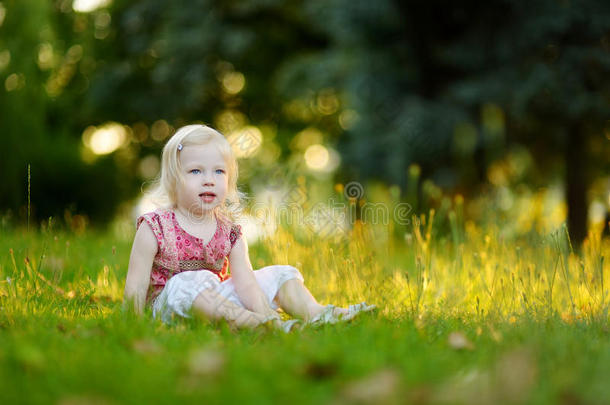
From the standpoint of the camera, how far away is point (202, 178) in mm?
2842

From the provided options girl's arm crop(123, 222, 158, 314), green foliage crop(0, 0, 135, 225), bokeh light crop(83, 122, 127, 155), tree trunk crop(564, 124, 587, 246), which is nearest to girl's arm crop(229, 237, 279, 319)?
girl's arm crop(123, 222, 158, 314)

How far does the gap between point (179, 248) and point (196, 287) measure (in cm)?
27

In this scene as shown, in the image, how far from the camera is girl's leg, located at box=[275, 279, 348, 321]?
9.31 ft

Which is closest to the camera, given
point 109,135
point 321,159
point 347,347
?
point 347,347

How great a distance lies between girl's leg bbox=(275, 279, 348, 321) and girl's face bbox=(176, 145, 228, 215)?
539mm

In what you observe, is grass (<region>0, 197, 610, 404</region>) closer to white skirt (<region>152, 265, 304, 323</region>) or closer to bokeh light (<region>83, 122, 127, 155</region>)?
white skirt (<region>152, 265, 304, 323</region>)

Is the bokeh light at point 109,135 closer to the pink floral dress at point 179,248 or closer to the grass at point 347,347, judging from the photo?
the grass at point 347,347

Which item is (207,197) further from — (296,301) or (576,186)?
(576,186)

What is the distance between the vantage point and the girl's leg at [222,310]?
2561 millimetres

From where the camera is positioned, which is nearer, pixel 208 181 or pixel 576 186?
pixel 208 181

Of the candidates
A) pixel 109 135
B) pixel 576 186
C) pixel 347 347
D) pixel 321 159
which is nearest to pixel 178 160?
pixel 347 347

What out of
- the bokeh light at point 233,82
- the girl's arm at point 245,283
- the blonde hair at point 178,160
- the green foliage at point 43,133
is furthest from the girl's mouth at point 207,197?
the bokeh light at point 233,82

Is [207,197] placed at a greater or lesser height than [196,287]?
greater

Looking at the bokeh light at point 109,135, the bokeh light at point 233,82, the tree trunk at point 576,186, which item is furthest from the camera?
the bokeh light at point 109,135
